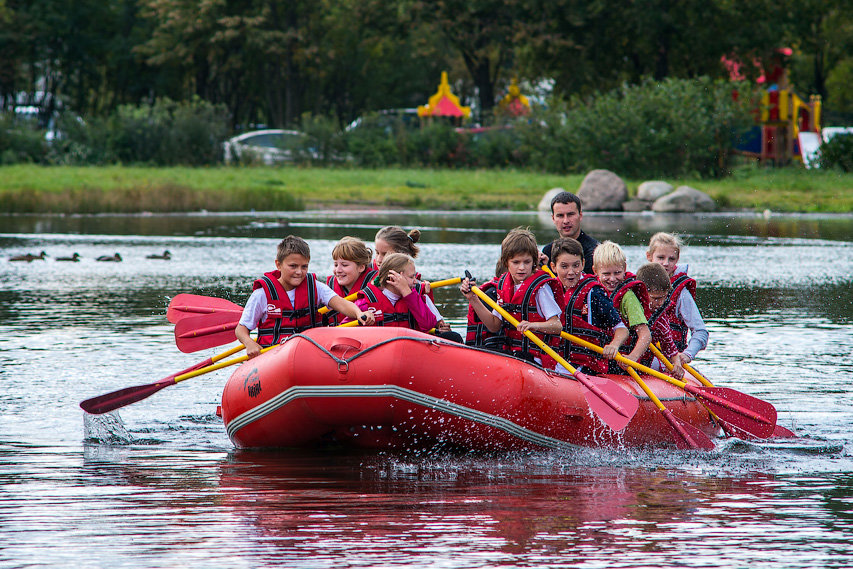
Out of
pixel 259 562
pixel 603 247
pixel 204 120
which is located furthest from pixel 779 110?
pixel 259 562

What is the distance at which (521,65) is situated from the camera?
1647 inches

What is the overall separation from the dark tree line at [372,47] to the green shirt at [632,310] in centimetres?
3019

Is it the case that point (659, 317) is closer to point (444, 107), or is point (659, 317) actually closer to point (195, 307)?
point (195, 307)

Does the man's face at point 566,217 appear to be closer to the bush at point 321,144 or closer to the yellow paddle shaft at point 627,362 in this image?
the yellow paddle shaft at point 627,362

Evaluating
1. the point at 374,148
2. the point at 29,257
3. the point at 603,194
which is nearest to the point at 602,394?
the point at 29,257

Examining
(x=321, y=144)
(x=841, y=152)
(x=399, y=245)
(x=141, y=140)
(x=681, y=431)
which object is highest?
(x=141, y=140)

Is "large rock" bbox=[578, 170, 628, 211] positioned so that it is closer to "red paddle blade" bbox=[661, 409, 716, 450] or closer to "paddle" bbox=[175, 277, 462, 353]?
"paddle" bbox=[175, 277, 462, 353]

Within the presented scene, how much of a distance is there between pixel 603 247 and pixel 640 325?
49cm

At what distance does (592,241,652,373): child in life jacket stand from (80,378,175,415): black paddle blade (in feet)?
8.56

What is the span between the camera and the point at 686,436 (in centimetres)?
702

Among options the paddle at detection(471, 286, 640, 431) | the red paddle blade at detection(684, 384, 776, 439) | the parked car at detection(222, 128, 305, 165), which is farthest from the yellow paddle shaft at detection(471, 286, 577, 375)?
the parked car at detection(222, 128, 305, 165)

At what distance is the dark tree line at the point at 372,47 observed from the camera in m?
38.1

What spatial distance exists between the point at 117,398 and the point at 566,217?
2858 millimetres

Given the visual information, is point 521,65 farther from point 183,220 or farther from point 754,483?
point 754,483
